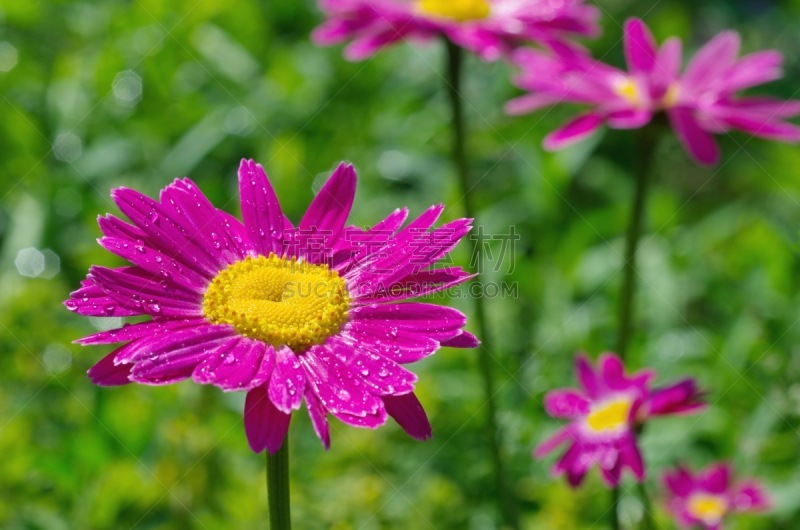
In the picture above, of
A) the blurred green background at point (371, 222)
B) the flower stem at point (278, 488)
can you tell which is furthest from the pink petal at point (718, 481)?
the flower stem at point (278, 488)

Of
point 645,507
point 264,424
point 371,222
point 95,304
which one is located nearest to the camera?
point 264,424

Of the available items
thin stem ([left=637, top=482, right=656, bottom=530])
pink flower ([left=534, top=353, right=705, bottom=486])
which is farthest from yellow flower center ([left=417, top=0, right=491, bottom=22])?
thin stem ([left=637, top=482, right=656, bottom=530])

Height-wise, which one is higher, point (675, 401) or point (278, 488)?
point (675, 401)

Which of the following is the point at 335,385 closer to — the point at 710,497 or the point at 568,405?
the point at 568,405

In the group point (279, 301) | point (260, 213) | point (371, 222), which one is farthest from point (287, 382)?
point (371, 222)

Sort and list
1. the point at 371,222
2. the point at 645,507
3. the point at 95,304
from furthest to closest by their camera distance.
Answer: the point at 371,222 < the point at 645,507 < the point at 95,304

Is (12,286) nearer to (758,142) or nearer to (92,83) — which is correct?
(92,83)
